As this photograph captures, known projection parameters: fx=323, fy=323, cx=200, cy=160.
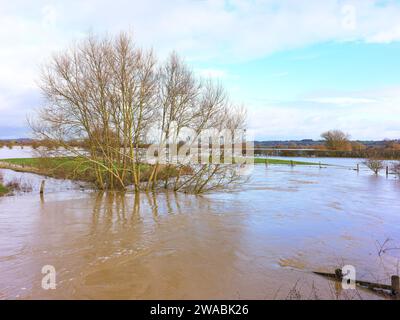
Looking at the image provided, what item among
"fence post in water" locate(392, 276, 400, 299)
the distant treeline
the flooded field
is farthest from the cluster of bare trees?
the distant treeline

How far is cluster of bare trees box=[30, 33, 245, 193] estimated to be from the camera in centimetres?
1880

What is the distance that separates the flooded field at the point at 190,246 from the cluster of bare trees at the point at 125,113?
3.13 meters

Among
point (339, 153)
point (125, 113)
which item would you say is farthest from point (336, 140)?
point (125, 113)

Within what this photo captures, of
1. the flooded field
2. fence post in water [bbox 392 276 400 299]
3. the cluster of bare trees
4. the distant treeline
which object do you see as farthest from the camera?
the distant treeline

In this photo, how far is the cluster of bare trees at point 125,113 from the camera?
61.7ft

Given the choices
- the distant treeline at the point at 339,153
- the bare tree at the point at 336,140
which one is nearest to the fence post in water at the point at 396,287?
the distant treeline at the point at 339,153

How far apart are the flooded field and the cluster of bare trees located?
3.13 meters

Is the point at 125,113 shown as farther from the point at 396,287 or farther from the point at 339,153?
the point at 339,153

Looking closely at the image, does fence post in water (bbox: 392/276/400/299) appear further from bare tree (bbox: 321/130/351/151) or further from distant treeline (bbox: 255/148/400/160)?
bare tree (bbox: 321/130/351/151)

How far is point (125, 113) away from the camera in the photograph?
64.2ft

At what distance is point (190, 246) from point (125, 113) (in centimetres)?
1196
